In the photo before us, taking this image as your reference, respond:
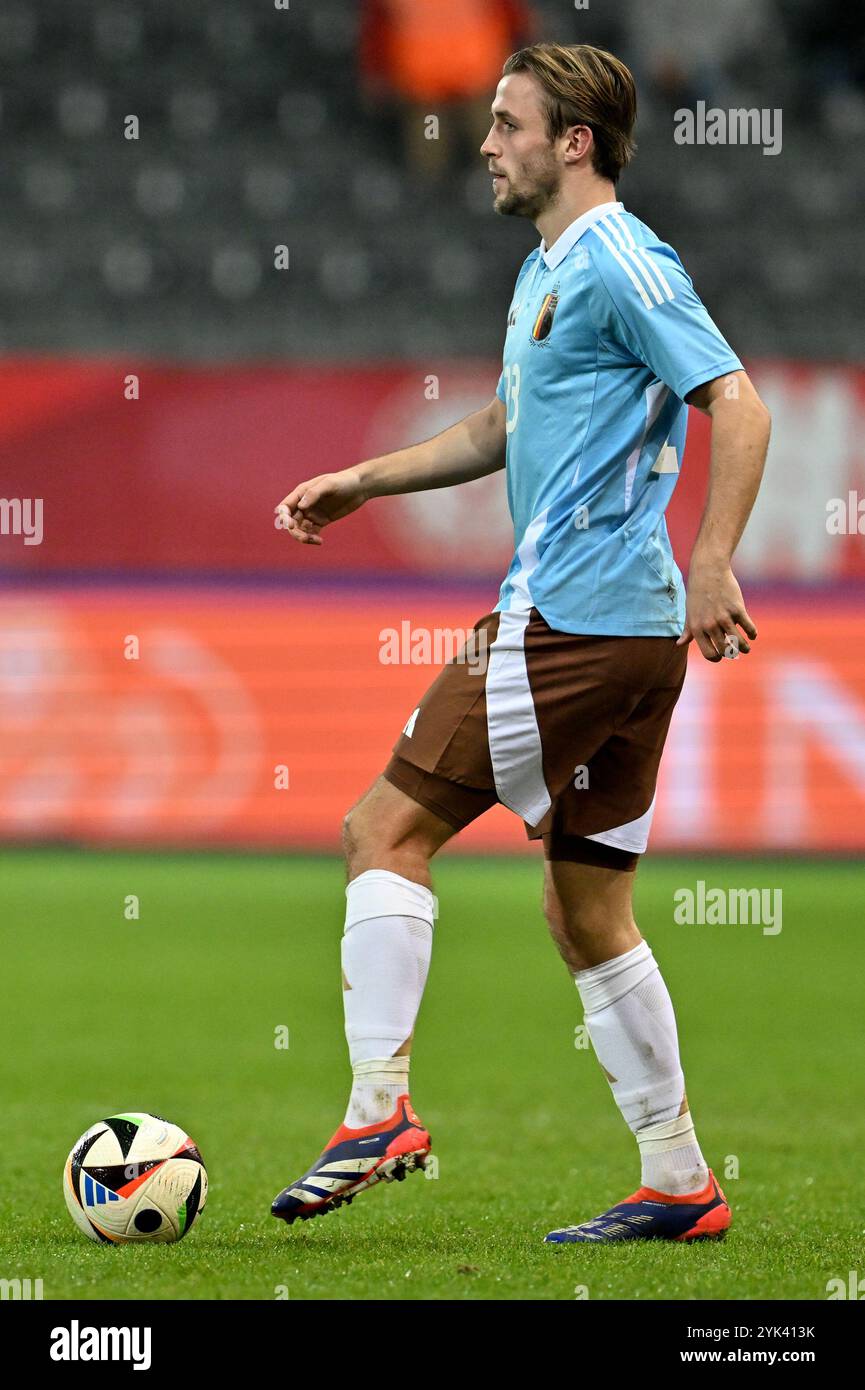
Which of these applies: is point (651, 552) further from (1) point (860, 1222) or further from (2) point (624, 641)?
(1) point (860, 1222)

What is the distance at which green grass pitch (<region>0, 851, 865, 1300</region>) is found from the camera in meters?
3.57

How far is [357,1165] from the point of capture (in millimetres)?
3561

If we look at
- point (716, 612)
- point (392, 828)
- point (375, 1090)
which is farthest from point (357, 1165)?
point (716, 612)

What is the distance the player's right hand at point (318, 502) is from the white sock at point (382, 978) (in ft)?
2.51

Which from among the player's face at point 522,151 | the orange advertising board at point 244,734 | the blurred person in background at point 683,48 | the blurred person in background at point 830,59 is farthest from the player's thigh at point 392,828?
the blurred person in background at point 830,59

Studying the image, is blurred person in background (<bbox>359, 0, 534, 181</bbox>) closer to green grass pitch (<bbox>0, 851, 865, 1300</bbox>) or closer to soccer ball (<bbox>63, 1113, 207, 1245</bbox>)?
green grass pitch (<bbox>0, 851, 865, 1300</bbox>)

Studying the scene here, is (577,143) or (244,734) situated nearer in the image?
(577,143)

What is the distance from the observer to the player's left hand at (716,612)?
345 cm

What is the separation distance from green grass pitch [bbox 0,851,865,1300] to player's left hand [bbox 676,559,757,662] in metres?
1.11

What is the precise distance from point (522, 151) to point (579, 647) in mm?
984

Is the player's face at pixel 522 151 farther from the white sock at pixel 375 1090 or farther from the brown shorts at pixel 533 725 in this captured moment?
the white sock at pixel 375 1090

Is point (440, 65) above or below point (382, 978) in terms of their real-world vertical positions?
above

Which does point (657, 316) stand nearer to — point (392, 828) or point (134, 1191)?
point (392, 828)

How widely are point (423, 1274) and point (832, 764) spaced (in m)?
9.23
